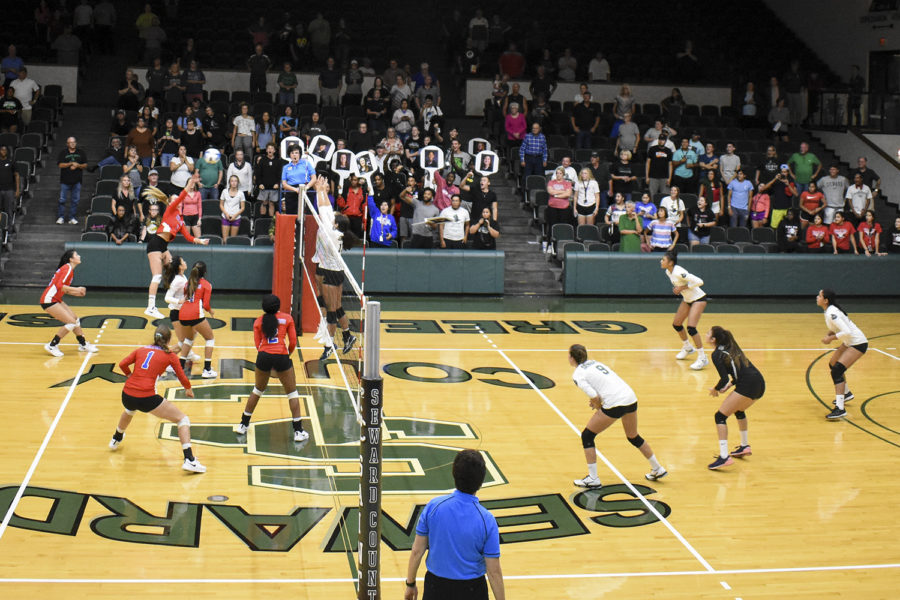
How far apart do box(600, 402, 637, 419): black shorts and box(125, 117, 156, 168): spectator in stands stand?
53.8 ft

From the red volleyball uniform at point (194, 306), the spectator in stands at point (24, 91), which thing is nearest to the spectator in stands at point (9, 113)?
the spectator in stands at point (24, 91)

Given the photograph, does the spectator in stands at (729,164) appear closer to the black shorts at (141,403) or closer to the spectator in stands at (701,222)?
the spectator in stands at (701,222)

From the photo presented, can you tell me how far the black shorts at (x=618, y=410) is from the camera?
1105cm

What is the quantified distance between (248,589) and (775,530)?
17.4 ft

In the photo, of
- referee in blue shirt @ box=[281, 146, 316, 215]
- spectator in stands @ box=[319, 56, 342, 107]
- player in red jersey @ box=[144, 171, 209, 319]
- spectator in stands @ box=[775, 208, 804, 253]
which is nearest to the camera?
player in red jersey @ box=[144, 171, 209, 319]

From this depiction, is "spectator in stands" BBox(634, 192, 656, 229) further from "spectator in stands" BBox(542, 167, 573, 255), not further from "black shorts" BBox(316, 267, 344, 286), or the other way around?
"black shorts" BBox(316, 267, 344, 286)

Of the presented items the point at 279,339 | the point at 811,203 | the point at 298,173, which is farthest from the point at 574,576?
the point at 811,203

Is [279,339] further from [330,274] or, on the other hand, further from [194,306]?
[330,274]

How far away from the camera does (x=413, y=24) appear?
116 feet

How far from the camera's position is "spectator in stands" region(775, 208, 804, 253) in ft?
80.3

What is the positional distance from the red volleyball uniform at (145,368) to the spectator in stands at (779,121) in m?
23.4

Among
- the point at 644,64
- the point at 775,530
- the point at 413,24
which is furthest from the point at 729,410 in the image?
the point at 413,24

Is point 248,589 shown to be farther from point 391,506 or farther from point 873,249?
point 873,249

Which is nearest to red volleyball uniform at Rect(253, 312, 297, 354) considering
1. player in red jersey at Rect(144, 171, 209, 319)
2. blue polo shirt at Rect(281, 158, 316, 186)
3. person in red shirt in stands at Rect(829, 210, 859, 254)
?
player in red jersey at Rect(144, 171, 209, 319)
